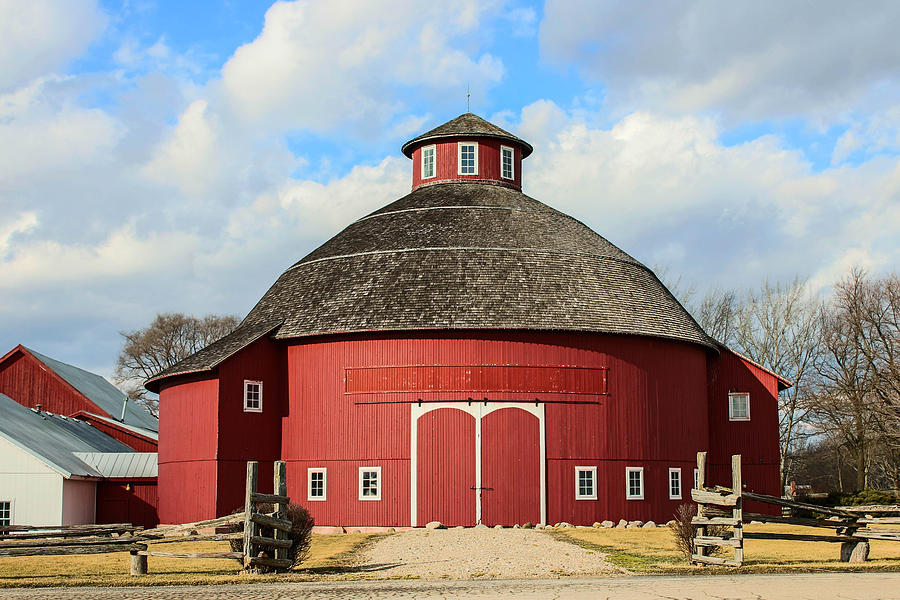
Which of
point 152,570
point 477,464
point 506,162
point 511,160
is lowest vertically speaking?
point 152,570

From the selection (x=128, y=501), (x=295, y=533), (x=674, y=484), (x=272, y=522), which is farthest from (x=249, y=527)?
(x=128, y=501)

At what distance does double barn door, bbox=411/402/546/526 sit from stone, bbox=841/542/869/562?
9.43 metres

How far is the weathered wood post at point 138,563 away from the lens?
54.2 ft

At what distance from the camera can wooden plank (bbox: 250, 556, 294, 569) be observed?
52.3 feet

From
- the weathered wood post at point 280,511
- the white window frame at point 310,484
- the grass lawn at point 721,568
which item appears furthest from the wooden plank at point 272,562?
the white window frame at point 310,484

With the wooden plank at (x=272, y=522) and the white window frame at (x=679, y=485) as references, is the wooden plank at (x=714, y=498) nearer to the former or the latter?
the wooden plank at (x=272, y=522)

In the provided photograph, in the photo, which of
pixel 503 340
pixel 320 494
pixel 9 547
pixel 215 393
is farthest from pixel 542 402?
pixel 9 547

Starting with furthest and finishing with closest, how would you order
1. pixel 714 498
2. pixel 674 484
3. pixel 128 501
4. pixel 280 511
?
pixel 128 501 < pixel 674 484 < pixel 714 498 < pixel 280 511

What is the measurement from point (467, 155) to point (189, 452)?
13.6 m

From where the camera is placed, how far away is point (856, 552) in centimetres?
1797

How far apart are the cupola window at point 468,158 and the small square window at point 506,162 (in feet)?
3.06

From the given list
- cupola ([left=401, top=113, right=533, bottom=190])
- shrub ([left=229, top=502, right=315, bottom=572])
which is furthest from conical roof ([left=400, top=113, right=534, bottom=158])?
shrub ([left=229, top=502, right=315, bottom=572])

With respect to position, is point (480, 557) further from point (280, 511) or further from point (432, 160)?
point (432, 160)

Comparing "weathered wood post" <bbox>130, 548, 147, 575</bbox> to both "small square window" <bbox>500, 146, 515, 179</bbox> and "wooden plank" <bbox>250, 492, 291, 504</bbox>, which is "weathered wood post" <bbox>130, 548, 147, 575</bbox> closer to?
"wooden plank" <bbox>250, 492, 291, 504</bbox>
